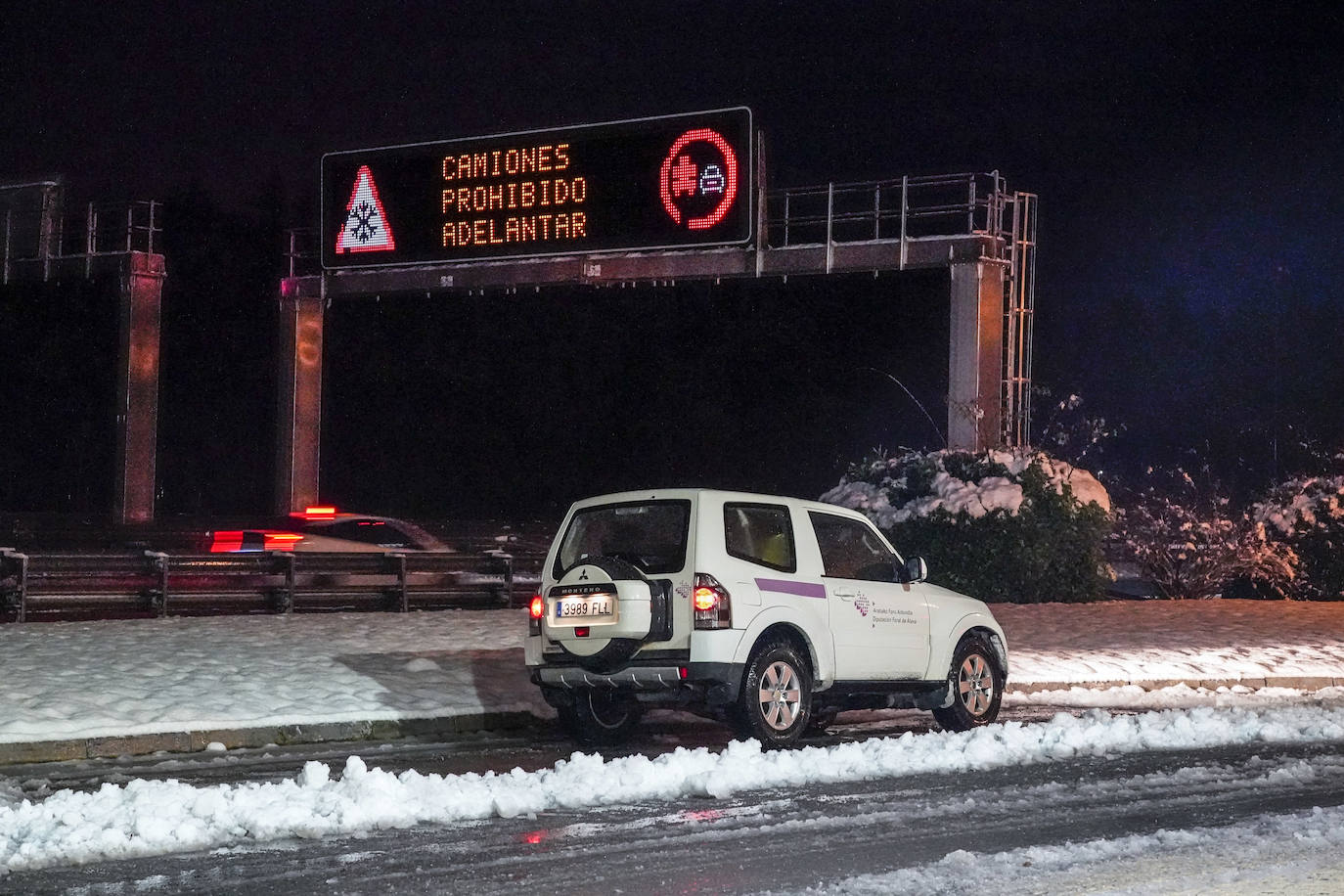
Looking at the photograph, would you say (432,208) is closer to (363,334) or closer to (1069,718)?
(1069,718)

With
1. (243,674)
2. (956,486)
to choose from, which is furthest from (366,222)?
(243,674)

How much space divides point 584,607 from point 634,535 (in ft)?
2.02

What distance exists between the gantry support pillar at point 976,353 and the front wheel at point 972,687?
12193 mm

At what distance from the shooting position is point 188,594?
20359 mm

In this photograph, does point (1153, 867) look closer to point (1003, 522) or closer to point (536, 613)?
point (536, 613)

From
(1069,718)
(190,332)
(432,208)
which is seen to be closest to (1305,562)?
(432,208)

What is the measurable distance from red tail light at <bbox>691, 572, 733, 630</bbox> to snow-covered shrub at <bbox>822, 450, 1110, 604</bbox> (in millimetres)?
13381

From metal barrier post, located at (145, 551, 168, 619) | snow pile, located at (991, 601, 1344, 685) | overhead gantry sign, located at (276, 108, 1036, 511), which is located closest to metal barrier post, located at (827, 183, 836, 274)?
overhead gantry sign, located at (276, 108, 1036, 511)

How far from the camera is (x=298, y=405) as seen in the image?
106 feet

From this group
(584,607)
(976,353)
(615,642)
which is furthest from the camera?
(976,353)

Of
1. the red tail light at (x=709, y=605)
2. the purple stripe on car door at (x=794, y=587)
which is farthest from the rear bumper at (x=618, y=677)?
the purple stripe on car door at (x=794, y=587)

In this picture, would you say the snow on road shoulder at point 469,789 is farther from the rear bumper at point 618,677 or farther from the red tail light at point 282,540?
the red tail light at point 282,540

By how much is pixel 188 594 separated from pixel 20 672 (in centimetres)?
664

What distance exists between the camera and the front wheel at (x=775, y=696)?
36.6 feet
